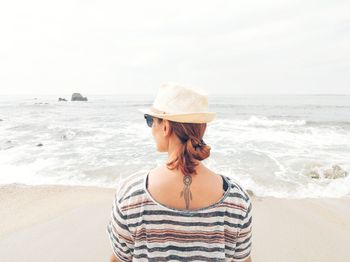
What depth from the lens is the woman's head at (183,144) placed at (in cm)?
118

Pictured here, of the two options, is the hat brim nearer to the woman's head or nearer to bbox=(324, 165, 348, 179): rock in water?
the woman's head

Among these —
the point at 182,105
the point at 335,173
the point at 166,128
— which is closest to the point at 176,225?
the point at 166,128

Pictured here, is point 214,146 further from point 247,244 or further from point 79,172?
point 247,244

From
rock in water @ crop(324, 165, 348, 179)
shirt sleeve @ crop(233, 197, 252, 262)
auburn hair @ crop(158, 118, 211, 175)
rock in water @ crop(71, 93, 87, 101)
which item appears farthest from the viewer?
rock in water @ crop(71, 93, 87, 101)

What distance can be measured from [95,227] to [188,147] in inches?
147

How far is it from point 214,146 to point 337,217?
679 centimetres

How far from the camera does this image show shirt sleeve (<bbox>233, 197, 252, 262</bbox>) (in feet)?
4.23

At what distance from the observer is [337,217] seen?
4.85 meters

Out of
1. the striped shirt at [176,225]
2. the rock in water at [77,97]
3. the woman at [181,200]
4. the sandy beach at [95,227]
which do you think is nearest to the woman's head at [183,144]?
the woman at [181,200]

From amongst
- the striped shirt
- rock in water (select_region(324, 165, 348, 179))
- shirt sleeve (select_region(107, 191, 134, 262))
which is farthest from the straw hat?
rock in water (select_region(324, 165, 348, 179))

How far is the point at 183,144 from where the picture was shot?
123 cm

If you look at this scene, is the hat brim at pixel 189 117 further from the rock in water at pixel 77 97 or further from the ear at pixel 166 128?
the rock in water at pixel 77 97

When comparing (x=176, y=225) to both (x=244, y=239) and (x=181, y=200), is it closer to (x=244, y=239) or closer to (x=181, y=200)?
(x=181, y=200)

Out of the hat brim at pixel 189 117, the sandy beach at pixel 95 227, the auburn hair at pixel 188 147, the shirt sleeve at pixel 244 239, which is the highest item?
the hat brim at pixel 189 117
